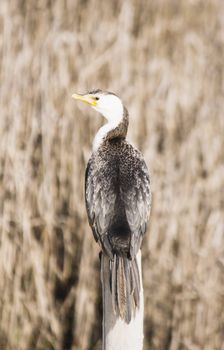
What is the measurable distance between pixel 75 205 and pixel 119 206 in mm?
1108

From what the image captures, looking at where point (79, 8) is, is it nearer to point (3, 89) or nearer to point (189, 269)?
point (3, 89)

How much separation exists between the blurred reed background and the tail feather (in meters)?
1.14

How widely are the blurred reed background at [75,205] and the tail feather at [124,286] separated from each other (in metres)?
1.14

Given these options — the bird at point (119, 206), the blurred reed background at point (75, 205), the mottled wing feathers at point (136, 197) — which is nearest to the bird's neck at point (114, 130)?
the bird at point (119, 206)

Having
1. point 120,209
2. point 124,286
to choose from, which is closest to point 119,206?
point 120,209

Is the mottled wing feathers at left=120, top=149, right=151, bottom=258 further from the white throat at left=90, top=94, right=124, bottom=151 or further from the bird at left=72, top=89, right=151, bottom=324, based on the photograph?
the white throat at left=90, top=94, right=124, bottom=151

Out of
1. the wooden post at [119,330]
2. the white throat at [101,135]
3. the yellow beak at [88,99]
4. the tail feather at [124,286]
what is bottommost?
the wooden post at [119,330]

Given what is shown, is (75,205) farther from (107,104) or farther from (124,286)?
(124,286)

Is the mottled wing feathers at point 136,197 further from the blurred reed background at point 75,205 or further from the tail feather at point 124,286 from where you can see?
the blurred reed background at point 75,205

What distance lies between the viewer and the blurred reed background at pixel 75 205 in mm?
2564

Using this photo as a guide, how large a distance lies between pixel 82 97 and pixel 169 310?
4.03ft

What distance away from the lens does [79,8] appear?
3.33 metres

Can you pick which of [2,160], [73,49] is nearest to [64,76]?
[73,49]

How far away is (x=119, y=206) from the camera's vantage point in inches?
60.3
